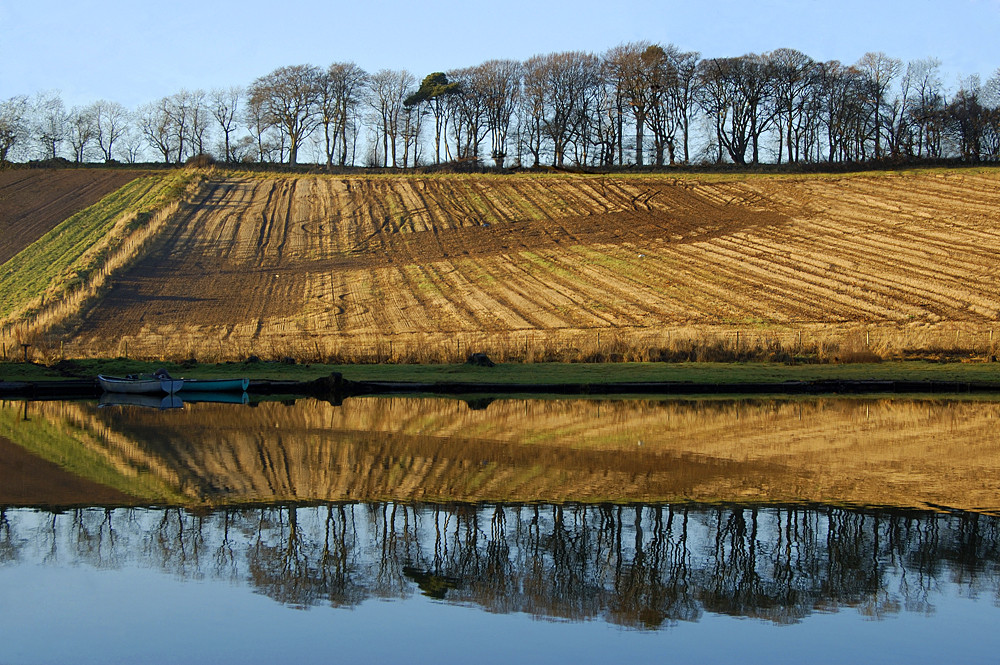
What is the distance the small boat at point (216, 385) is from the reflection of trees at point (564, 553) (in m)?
16.4

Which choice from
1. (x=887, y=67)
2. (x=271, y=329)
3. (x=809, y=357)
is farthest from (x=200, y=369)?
(x=887, y=67)

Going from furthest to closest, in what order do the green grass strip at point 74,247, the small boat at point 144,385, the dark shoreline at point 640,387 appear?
1. the green grass strip at point 74,247
2. the small boat at point 144,385
3. the dark shoreline at point 640,387

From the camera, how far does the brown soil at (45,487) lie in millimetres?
12250

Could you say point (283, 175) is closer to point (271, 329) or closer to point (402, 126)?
point (402, 126)

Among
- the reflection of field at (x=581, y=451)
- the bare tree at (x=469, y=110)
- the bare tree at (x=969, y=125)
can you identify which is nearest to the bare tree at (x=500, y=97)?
the bare tree at (x=469, y=110)

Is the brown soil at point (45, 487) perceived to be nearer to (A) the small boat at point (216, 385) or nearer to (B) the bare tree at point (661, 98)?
(A) the small boat at point (216, 385)

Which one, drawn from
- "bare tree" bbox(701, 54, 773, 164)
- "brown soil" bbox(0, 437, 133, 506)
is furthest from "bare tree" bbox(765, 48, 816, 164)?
"brown soil" bbox(0, 437, 133, 506)

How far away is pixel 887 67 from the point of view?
7950cm

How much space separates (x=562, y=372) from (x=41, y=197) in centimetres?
4906

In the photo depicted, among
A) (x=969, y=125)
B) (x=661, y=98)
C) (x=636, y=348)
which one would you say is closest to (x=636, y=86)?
(x=661, y=98)

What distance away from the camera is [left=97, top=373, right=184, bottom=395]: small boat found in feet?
93.0

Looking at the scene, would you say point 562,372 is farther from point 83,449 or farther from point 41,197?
point 41,197

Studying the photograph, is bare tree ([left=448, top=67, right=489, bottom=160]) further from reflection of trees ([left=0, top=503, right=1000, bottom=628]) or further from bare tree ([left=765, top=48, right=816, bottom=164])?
reflection of trees ([left=0, top=503, right=1000, bottom=628])

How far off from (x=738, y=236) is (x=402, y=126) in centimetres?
4222
